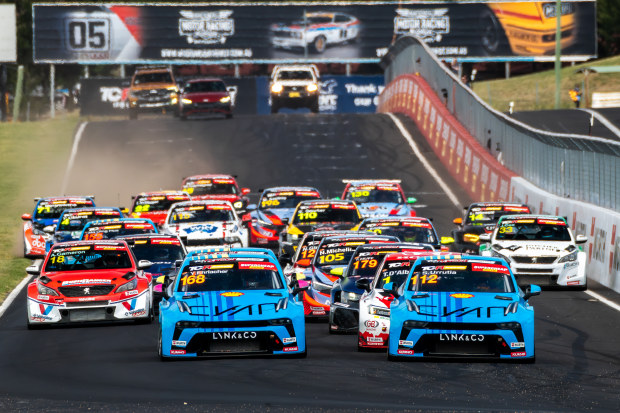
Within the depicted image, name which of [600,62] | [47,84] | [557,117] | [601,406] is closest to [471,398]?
[601,406]

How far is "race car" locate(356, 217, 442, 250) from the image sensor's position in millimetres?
26469

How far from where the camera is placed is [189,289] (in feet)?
52.5

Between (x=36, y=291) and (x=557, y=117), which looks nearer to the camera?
(x=36, y=291)

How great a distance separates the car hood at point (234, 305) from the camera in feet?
50.6

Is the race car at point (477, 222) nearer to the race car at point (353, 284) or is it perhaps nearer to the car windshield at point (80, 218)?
the car windshield at point (80, 218)

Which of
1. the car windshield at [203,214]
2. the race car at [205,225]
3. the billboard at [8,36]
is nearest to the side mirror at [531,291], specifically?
the race car at [205,225]

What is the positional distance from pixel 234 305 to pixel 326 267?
16.4ft

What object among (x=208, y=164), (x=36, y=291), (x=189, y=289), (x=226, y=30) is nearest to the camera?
(x=189, y=289)

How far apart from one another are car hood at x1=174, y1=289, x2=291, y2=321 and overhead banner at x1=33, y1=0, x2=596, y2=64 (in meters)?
59.7

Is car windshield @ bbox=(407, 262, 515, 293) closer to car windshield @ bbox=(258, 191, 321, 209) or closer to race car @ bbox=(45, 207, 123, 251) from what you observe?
race car @ bbox=(45, 207, 123, 251)

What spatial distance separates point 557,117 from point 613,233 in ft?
105

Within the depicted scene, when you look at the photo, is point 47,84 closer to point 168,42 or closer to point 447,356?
point 168,42

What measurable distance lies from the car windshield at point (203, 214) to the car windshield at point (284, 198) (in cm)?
341

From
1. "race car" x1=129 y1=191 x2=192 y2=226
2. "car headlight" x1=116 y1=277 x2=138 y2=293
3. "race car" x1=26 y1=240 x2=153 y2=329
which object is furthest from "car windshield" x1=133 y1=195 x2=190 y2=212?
"car headlight" x1=116 y1=277 x2=138 y2=293
